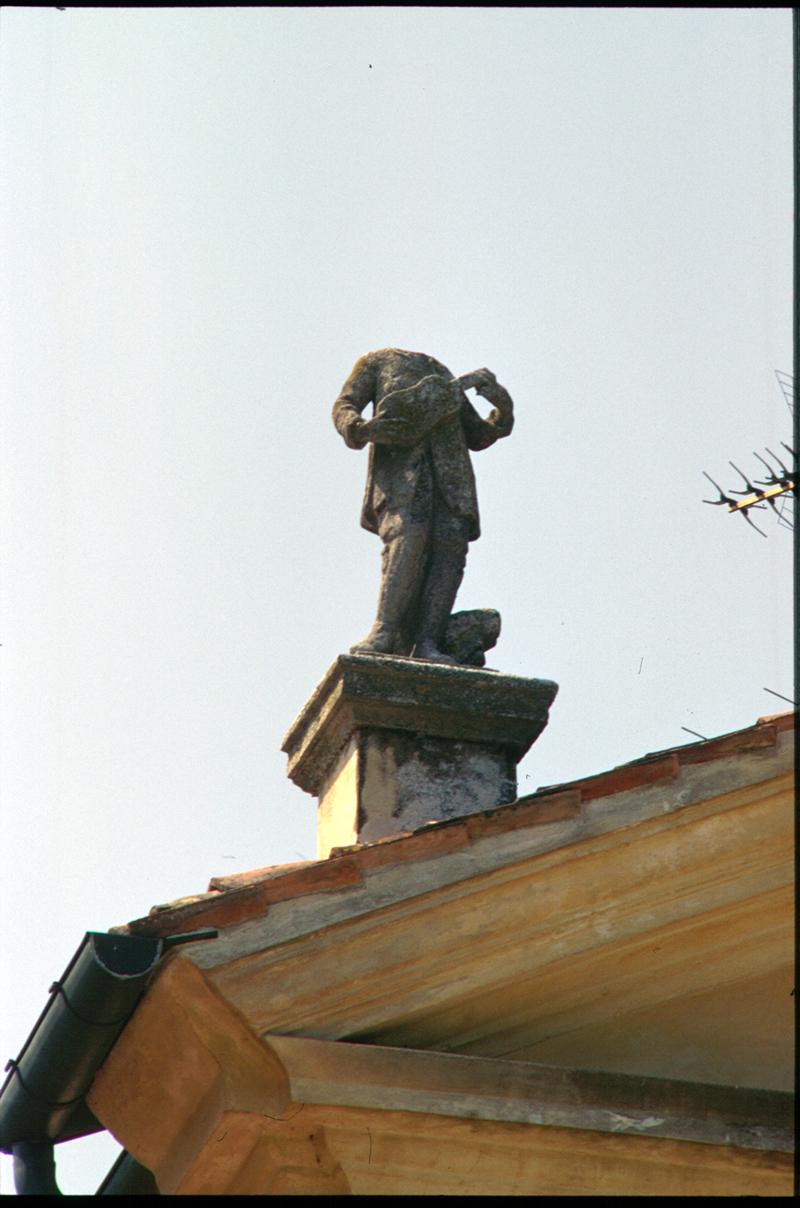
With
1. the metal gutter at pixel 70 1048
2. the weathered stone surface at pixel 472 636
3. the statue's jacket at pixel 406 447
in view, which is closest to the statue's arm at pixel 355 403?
the statue's jacket at pixel 406 447

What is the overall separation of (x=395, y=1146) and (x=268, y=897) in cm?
81

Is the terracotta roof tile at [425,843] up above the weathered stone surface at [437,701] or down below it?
below

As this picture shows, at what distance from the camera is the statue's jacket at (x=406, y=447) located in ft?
29.8

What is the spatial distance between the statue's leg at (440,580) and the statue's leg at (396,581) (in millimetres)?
49

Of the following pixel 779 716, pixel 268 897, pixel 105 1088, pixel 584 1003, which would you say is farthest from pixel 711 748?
pixel 105 1088

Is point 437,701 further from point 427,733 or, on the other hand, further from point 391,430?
point 391,430

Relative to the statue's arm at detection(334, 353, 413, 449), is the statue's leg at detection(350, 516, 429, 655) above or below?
below

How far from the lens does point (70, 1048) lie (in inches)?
265

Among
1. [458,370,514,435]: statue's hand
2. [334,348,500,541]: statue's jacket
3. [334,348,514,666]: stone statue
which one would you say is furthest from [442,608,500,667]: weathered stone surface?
[458,370,514,435]: statue's hand

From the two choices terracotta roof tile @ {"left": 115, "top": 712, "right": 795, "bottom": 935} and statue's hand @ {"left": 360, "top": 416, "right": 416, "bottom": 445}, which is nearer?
terracotta roof tile @ {"left": 115, "top": 712, "right": 795, "bottom": 935}

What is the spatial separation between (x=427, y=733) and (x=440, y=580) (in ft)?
2.78

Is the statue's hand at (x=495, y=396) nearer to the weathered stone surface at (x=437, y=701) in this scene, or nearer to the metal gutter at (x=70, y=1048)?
the weathered stone surface at (x=437, y=701)

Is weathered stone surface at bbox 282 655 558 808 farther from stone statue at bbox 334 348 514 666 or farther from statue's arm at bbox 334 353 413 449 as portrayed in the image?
statue's arm at bbox 334 353 413 449

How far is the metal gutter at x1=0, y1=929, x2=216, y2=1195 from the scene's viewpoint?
6500 millimetres
